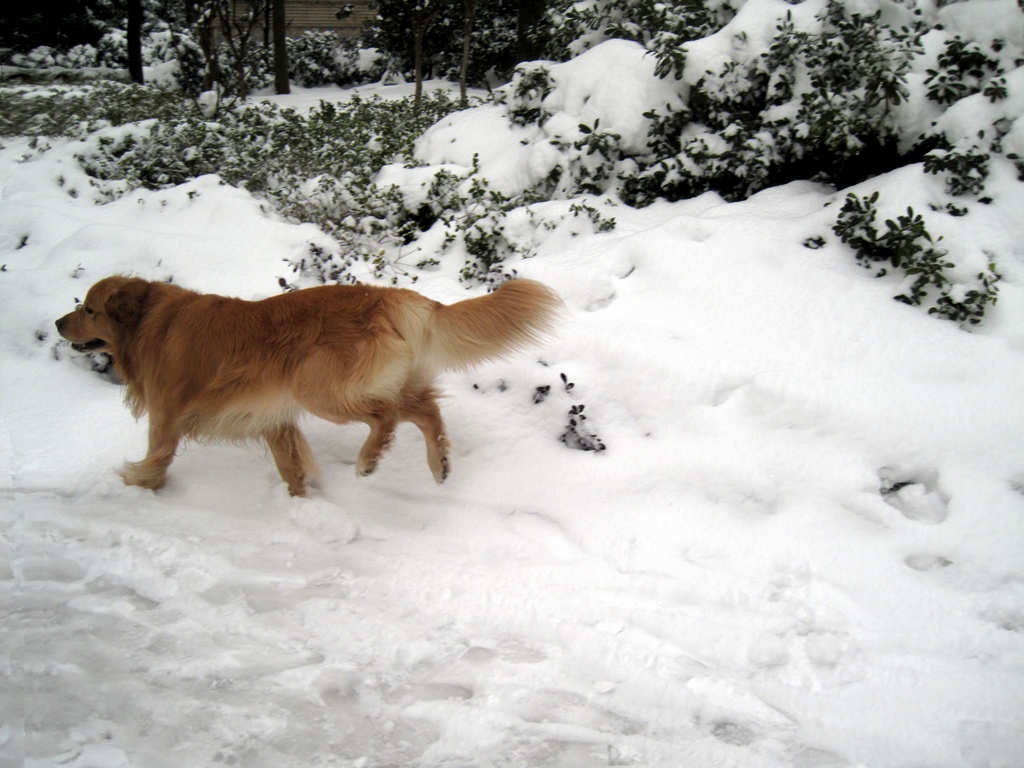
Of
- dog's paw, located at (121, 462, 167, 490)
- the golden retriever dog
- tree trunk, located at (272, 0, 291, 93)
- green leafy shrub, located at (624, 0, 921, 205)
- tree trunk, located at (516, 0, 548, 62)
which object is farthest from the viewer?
tree trunk, located at (272, 0, 291, 93)

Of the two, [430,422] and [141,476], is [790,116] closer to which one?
[430,422]

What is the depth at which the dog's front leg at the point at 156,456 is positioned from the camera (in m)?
3.34

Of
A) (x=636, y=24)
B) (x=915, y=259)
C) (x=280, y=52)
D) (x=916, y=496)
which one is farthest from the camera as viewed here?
(x=280, y=52)

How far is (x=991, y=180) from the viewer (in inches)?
163

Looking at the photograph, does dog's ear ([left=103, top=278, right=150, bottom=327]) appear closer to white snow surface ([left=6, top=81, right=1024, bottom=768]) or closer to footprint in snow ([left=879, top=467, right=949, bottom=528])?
white snow surface ([left=6, top=81, right=1024, bottom=768])

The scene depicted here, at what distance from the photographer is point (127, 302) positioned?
341 cm

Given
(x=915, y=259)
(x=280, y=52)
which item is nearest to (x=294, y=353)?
(x=915, y=259)

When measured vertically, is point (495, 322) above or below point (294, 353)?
above

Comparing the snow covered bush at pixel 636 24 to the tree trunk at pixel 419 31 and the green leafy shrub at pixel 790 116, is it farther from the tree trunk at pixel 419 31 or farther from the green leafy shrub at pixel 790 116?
the tree trunk at pixel 419 31

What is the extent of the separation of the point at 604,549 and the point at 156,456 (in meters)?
2.25

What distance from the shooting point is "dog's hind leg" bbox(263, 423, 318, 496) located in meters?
3.43

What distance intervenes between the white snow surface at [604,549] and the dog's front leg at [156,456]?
0.10 m

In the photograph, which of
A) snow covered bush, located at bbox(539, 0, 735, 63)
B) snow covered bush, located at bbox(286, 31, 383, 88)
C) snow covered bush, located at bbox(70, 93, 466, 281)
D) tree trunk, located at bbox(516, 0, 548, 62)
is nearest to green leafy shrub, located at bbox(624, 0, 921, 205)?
snow covered bush, located at bbox(539, 0, 735, 63)

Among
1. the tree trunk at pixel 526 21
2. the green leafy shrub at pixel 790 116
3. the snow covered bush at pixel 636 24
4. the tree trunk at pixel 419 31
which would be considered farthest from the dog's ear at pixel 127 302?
the tree trunk at pixel 526 21
